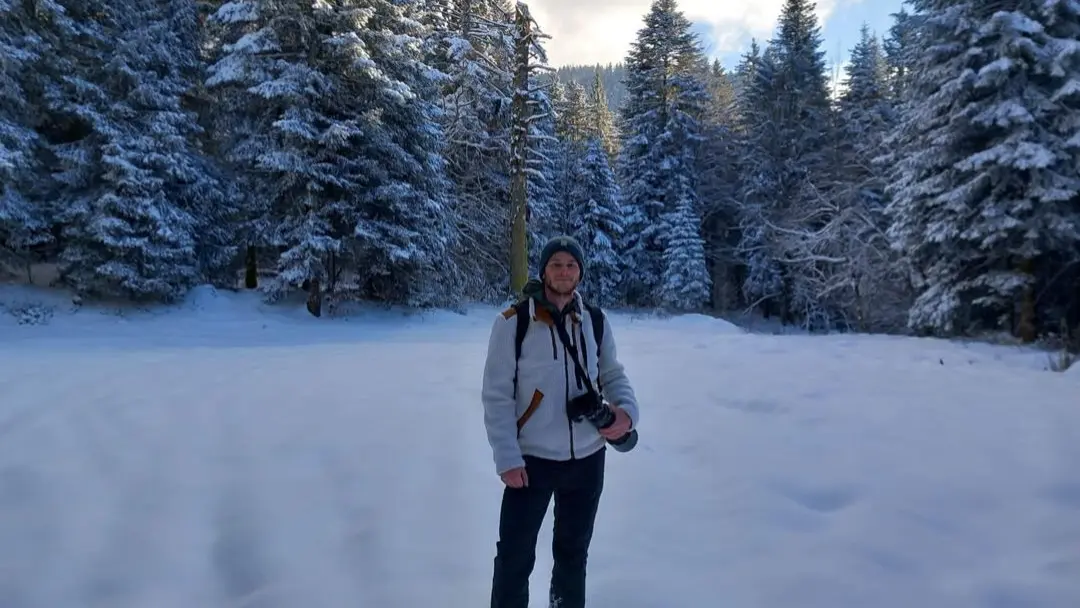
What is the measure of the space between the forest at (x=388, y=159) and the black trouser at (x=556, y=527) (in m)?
9.85

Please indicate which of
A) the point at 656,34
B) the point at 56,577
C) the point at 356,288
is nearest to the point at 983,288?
the point at 356,288

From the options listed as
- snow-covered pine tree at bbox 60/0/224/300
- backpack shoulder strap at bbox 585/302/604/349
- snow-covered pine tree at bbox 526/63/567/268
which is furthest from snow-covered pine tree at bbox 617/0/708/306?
backpack shoulder strap at bbox 585/302/604/349

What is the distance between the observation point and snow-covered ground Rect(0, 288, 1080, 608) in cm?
290

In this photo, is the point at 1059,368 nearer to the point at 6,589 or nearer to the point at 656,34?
the point at 6,589

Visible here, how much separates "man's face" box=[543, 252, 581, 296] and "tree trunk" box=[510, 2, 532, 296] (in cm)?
1203

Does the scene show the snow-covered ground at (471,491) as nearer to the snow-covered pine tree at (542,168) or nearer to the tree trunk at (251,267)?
the snow-covered pine tree at (542,168)

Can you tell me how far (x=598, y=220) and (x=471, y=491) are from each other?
23.1m

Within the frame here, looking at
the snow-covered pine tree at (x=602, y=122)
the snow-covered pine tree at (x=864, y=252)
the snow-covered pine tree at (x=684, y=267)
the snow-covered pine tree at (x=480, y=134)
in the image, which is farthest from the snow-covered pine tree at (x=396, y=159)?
the snow-covered pine tree at (x=602, y=122)

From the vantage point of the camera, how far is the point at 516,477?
228 cm

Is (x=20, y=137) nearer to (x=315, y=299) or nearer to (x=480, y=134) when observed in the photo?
(x=315, y=299)

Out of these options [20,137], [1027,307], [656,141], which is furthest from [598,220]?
[20,137]

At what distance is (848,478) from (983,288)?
9.44 m

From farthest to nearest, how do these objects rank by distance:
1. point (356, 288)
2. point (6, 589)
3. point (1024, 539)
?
point (356, 288)
point (1024, 539)
point (6, 589)

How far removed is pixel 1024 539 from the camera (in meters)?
3.18
